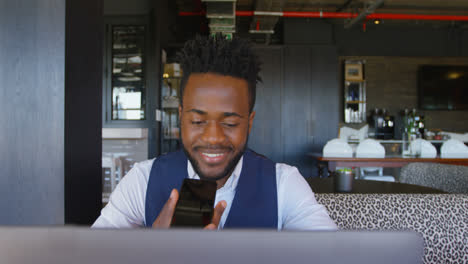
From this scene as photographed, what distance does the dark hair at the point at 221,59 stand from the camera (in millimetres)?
787

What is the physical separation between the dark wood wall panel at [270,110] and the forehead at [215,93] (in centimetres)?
468

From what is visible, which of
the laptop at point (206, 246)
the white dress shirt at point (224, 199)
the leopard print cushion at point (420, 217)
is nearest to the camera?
the laptop at point (206, 246)

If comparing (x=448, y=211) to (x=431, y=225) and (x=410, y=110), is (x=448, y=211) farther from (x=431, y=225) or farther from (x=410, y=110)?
(x=410, y=110)

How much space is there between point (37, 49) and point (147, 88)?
2.79 meters

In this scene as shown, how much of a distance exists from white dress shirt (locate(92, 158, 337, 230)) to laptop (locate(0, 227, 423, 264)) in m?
0.55

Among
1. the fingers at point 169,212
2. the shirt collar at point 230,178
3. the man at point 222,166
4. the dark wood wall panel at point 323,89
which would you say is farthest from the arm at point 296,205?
the dark wood wall panel at point 323,89

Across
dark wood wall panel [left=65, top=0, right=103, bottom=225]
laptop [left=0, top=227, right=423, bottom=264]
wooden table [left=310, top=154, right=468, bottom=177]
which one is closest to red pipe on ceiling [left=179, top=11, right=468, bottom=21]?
wooden table [left=310, top=154, right=468, bottom=177]

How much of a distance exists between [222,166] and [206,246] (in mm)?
487

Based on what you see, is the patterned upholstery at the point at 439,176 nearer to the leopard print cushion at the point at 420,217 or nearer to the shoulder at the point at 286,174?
the leopard print cushion at the point at 420,217

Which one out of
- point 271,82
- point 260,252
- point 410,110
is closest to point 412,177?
point 260,252

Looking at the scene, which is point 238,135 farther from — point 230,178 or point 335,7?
point 335,7

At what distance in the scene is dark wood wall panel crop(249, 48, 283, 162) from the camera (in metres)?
5.49

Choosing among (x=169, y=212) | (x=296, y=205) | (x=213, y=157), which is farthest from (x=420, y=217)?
(x=169, y=212)

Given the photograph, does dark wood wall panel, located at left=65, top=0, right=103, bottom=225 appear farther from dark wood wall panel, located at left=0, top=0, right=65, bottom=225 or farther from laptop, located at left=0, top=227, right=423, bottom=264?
laptop, located at left=0, top=227, right=423, bottom=264
